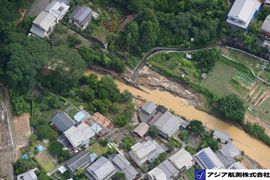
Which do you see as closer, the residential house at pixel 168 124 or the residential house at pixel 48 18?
the residential house at pixel 168 124

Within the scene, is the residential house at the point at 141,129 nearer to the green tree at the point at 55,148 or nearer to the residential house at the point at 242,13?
the green tree at the point at 55,148

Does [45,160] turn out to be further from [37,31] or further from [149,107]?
[37,31]

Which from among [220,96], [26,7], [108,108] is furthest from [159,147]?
[26,7]

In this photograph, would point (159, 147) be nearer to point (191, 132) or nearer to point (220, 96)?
point (191, 132)

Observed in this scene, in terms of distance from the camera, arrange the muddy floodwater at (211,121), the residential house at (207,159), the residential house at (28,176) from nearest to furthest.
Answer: the residential house at (28,176) → the residential house at (207,159) → the muddy floodwater at (211,121)

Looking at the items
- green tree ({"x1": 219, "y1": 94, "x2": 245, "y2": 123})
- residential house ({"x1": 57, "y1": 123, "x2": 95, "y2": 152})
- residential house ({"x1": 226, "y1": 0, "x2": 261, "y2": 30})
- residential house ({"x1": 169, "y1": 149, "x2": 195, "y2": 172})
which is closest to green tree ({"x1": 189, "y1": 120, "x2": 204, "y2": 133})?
residential house ({"x1": 169, "y1": 149, "x2": 195, "y2": 172})

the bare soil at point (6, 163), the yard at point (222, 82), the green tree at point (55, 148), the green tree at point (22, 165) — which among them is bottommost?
the bare soil at point (6, 163)

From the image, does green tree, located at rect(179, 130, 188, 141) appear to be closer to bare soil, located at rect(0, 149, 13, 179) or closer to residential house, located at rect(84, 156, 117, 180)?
residential house, located at rect(84, 156, 117, 180)

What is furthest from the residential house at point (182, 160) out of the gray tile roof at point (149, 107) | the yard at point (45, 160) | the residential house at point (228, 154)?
the yard at point (45, 160)
